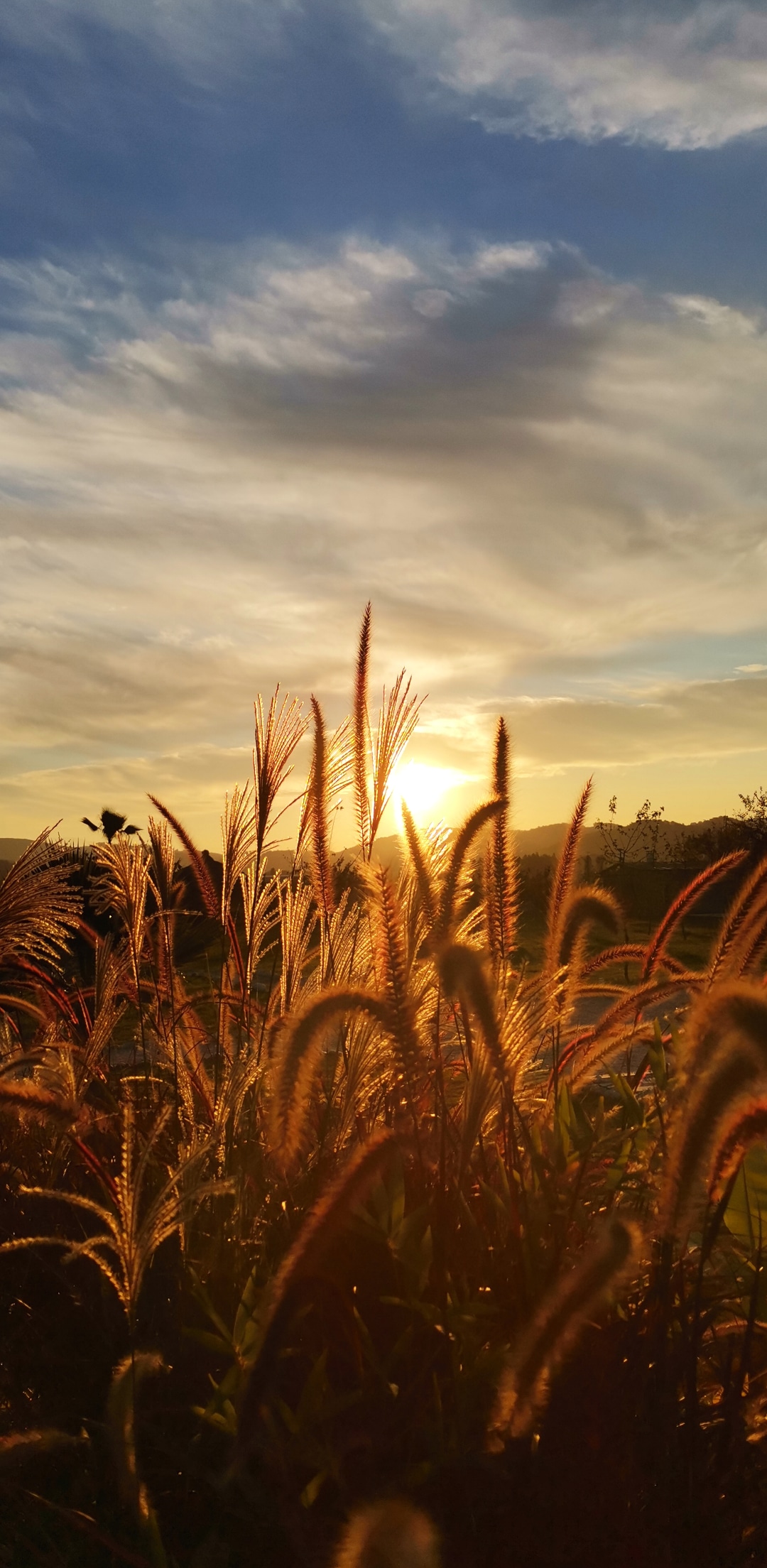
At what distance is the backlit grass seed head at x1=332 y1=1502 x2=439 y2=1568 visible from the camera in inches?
44.2

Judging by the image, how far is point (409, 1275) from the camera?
1.61 metres

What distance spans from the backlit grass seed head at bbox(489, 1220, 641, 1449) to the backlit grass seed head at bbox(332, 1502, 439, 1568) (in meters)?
0.14

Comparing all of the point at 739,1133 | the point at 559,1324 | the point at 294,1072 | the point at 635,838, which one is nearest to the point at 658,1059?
the point at 739,1133

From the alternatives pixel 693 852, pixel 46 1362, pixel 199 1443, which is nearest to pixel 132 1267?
pixel 199 1443

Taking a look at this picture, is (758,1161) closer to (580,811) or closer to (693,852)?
(580,811)

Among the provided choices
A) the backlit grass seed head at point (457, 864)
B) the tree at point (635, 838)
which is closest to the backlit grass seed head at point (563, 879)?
the backlit grass seed head at point (457, 864)

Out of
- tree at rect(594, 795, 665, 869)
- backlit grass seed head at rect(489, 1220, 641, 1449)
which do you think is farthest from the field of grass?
tree at rect(594, 795, 665, 869)

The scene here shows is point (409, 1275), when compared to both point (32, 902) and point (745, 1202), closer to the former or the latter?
point (745, 1202)

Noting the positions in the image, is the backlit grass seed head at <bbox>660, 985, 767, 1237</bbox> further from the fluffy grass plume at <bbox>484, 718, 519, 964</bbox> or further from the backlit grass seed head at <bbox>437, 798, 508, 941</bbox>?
the fluffy grass plume at <bbox>484, 718, 519, 964</bbox>

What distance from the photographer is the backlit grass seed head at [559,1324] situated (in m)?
1.19

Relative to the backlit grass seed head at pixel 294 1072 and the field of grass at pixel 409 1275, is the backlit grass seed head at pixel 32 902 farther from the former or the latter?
the backlit grass seed head at pixel 294 1072

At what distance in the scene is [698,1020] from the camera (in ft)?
3.92

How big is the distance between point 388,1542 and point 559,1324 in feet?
0.92

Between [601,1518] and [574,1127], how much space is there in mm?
745
